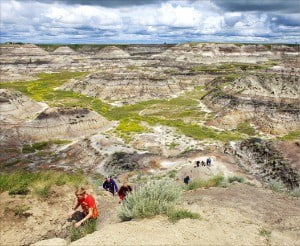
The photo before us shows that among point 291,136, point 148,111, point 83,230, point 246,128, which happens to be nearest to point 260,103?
point 246,128

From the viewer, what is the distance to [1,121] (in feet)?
207

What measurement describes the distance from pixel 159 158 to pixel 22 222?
30.4 metres

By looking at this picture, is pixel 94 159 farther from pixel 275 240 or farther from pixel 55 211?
pixel 275 240

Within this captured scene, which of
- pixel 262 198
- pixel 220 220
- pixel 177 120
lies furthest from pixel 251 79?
pixel 220 220

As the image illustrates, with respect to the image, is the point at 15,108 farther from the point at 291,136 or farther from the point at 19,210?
the point at 19,210

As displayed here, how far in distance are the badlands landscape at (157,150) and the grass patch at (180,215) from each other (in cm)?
18

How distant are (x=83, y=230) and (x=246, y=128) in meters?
53.0

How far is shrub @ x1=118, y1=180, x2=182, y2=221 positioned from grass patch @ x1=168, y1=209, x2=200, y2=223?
0.16 m

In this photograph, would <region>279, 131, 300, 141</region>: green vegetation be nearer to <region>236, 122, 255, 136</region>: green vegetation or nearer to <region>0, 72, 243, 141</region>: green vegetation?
<region>236, 122, 255, 136</region>: green vegetation

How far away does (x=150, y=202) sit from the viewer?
1137cm

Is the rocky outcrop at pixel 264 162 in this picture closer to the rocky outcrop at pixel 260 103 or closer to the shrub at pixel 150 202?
the rocky outcrop at pixel 260 103

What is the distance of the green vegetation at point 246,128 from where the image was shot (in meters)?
A: 58.3

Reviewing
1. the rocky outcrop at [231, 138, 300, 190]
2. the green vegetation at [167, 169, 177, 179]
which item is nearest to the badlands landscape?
the rocky outcrop at [231, 138, 300, 190]

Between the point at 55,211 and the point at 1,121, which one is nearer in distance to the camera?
the point at 55,211
